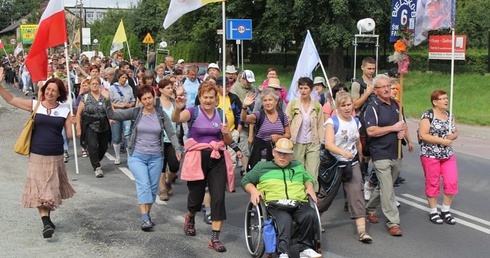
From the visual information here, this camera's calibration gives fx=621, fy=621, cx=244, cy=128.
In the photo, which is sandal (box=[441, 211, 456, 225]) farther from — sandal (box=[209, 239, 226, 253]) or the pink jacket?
sandal (box=[209, 239, 226, 253])

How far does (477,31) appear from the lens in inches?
1436

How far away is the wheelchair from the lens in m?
5.79

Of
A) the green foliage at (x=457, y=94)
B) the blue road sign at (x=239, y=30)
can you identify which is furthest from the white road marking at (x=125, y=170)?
the green foliage at (x=457, y=94)

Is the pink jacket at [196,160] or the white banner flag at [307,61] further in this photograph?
the white banner flag at [307,61]

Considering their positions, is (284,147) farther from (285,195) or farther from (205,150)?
(205,150)

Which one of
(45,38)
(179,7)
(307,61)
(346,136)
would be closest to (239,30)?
(307,61)

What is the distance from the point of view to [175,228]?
7.27 meters

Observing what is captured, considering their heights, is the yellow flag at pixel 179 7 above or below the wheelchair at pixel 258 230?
above

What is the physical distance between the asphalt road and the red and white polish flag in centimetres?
A: 182

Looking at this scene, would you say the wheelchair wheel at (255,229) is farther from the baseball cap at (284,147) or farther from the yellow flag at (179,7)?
the yellow flag at (179,7)

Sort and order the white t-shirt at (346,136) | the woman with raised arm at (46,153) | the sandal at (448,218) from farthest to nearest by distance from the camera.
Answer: the sandal at (448,218), the white t-shirt at (346,136), the woman with raised arm at (46,153)

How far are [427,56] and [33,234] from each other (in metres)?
25.4

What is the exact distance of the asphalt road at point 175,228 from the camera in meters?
6.43

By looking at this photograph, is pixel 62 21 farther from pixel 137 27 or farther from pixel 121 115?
pixel 137 27
